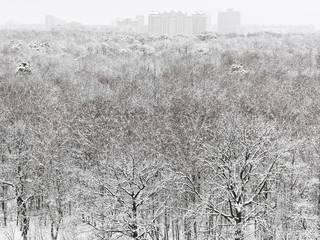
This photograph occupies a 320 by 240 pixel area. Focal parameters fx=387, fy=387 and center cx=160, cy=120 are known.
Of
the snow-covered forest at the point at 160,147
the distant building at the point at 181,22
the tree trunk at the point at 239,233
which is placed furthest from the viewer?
the distant building at the point at 181,22

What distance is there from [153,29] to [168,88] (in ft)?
447

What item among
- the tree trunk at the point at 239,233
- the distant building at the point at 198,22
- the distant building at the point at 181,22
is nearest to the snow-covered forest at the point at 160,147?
the tree trunk at the point at 239,233

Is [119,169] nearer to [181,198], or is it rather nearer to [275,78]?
[181,198]

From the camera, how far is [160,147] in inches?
1049

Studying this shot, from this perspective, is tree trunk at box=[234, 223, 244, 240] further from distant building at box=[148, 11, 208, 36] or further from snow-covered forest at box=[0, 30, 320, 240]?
distant building at box=[148, 11, 208, 36]

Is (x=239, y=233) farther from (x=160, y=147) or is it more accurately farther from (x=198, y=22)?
(x=198, y=22)

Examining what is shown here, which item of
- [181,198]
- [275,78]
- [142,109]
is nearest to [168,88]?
[142,109]

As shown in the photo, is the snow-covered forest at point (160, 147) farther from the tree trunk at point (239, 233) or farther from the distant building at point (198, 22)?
the distant building at point (198, 22)

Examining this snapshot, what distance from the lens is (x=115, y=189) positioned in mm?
19719

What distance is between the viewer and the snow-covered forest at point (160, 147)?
1845 cm

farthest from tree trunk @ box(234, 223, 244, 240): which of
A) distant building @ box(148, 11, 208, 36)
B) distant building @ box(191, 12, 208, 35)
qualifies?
distant building @ box(191, 12, 208, 35)

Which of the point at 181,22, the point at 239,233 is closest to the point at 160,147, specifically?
the point at 239,233

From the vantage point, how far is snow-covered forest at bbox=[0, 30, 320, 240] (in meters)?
18.5

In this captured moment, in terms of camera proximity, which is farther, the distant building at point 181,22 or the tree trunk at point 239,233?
the distant building at point 181,22
